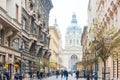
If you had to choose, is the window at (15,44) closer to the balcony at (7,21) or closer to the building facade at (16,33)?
the building facade at (16,33)

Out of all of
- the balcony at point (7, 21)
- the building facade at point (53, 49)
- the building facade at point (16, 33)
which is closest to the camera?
the balcony at point (7, 21)

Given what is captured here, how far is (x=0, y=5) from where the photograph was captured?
1336 inches

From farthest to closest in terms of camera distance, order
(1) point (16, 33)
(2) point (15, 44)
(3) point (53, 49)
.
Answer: (3) point (53, 49), (2) point (15, 44), (1) point (16, 33)

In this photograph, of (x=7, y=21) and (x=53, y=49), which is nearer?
(x=7, y=21)

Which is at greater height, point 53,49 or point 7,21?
point 53,49

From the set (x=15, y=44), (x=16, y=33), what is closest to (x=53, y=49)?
(x=15, y=44)

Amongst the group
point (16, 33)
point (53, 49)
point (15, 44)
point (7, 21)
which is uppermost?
point (53, 49)

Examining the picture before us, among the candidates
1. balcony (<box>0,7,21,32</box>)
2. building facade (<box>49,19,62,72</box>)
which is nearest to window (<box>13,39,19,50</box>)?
balcony (<box>0,7,21,32</box>)

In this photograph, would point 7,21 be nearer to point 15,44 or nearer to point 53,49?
point 15,44

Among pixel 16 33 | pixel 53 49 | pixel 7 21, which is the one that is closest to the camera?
pixel 7 21

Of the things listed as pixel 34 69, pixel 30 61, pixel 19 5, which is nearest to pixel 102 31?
pixel 19 5

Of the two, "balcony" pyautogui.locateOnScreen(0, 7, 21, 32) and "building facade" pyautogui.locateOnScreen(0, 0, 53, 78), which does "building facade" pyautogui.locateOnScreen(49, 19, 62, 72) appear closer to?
"building facade" pyautogui.locateOnScreen(0, 0, 53, 78)

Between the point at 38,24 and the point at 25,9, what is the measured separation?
15.4 meters

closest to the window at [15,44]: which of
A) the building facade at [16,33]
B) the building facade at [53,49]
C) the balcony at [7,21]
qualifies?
the building facade at [16,33]
